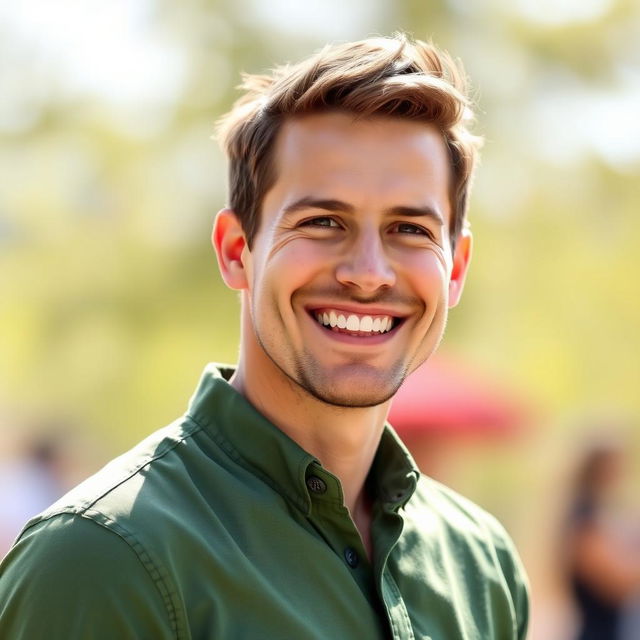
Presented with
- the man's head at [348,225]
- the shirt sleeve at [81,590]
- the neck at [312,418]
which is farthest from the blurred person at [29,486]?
the shirt sleeve at [81,590]

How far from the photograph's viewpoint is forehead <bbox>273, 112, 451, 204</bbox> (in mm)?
2365

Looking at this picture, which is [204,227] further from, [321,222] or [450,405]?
[321,222]

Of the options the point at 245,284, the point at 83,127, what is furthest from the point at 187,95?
the point at 245,284

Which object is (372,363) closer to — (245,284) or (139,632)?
(245,284)

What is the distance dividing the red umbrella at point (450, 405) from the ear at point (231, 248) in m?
3.07

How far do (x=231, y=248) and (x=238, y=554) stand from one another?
726 millimetres

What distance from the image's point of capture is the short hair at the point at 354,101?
244 centimetres

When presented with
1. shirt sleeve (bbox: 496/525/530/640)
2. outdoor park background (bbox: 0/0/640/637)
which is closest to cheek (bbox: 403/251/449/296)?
shirt sleeve (bbox: 496/525/530/640)

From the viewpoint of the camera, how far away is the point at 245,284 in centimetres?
255

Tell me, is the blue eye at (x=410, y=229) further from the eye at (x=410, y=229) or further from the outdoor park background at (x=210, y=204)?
the outdoor park background at (x=210, y=204)

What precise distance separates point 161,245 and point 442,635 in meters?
9.86

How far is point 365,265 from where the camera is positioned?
2.32m

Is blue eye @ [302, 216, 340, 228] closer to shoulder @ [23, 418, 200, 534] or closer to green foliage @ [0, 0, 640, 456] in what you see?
shoulder @ [23, 418, 200, 534]

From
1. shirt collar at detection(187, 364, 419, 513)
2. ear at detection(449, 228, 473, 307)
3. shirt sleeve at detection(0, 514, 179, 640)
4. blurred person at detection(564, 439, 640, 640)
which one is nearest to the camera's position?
shirt sleeve at detection(0, 514, 179, 640)
